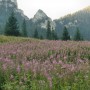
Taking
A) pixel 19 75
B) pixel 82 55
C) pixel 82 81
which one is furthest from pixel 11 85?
pixel 82 55

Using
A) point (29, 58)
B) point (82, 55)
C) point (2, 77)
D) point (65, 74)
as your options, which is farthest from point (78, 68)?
point (82, 55)

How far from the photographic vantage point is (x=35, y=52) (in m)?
16.8

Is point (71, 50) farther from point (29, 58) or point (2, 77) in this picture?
point (2, 77)

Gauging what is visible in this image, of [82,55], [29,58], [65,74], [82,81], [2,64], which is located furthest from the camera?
[82,55]

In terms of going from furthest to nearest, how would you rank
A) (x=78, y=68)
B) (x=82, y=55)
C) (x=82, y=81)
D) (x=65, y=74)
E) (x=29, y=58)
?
(x=82, y=55) < (x=29, y=58) < (x=78, y=68) < (x=65, y=74) < (x=82, y=81)

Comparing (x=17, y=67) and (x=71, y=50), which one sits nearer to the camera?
(x=17, y=67)

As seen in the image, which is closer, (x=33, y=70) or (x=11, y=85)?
(x=11, y=85)

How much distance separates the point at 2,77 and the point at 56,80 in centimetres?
190

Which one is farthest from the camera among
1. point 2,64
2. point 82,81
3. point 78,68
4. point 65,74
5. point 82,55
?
point 82,55

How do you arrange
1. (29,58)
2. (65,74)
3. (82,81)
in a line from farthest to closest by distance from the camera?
(29,58)
(65,74)
(82,81)

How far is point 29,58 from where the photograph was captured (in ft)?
52.3

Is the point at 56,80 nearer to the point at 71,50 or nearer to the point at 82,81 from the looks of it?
the point at 82,81

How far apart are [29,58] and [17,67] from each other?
4474 mm

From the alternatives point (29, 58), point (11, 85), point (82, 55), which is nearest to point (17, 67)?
point (11, 85)
